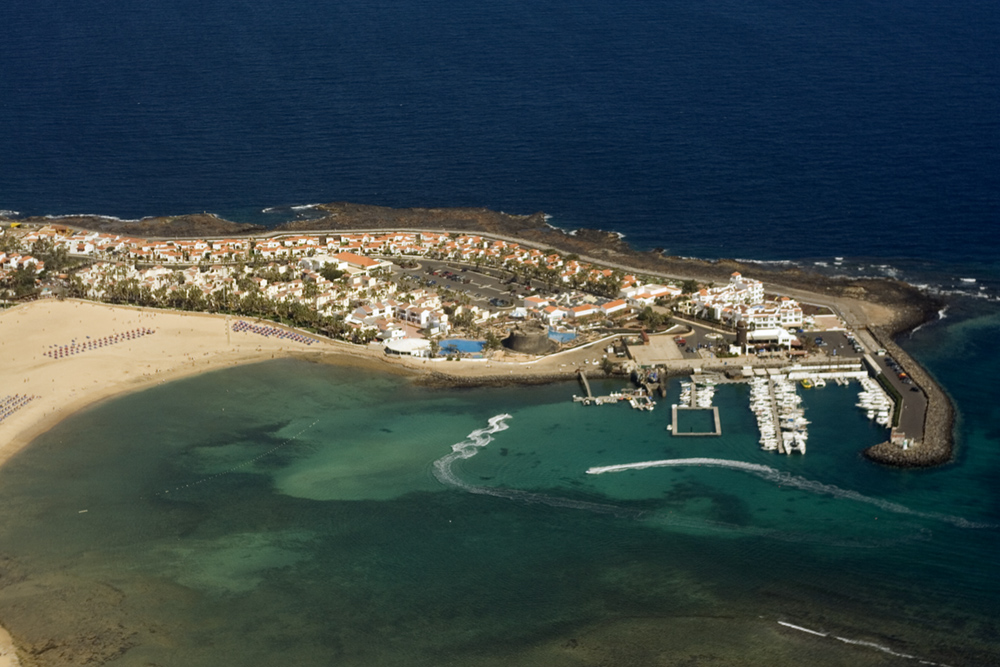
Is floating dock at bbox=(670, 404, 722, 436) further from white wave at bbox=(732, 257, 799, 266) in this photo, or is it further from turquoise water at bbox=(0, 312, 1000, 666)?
white wave at bbox=(732, 257, 799, 266)

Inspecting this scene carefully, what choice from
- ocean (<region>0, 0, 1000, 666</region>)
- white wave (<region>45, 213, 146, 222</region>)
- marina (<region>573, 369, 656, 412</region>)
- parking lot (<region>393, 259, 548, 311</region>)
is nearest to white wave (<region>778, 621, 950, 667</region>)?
ocean (<region>0, 0, 1000, 666</region>)

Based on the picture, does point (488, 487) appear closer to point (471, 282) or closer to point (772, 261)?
point (471, 282)

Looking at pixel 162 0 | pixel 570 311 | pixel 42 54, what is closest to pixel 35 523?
pixel 570 311

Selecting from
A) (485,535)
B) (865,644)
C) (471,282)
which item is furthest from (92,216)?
(865,644)

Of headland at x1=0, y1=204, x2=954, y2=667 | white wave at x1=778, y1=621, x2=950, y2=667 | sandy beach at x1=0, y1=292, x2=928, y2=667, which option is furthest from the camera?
sandy beach at x1=0, y1=292, x2=928, y2=667

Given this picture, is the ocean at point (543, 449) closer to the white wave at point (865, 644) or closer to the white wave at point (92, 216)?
the white wave at point (865, 644)

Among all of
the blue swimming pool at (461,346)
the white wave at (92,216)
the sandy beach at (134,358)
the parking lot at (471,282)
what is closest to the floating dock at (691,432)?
the sandy beach at (134,358)

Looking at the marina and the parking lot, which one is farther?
the parking lot
